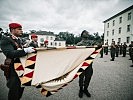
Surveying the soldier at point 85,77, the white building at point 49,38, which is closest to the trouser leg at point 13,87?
the soldier at point 85,77

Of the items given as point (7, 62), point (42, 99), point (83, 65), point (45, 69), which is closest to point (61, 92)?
point (42, 99)

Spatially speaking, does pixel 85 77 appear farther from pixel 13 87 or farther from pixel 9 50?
pixel 9 50

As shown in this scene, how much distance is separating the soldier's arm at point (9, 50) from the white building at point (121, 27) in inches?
1337

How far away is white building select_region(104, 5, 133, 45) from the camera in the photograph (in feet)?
114

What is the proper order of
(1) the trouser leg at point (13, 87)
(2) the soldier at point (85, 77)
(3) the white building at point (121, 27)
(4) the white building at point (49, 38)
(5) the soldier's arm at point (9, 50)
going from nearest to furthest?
(5) the soldier's arm at point (9, 50)
(1) the trouser leg at point (13, 87)
(2) the soldier at point (85, 77)
(3) the white building at point (121, 27)
(4) the white building at point (49, 38)

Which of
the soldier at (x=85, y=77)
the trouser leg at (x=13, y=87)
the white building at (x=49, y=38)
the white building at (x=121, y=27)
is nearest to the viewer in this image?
the trouser leg at (x=13, y=87)

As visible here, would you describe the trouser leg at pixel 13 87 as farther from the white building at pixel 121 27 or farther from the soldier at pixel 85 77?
the white building at pixel 121 27

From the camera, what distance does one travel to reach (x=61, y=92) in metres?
4.87

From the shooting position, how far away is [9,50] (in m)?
2.79

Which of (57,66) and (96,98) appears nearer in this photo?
(57,66)

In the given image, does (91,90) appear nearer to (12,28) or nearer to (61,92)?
(61,92)

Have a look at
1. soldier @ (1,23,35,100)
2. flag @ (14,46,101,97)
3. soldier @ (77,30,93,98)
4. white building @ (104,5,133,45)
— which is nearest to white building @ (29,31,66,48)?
white building @ (104,5,133,45)

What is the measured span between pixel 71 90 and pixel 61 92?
15.5 inches

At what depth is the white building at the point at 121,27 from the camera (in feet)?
114
